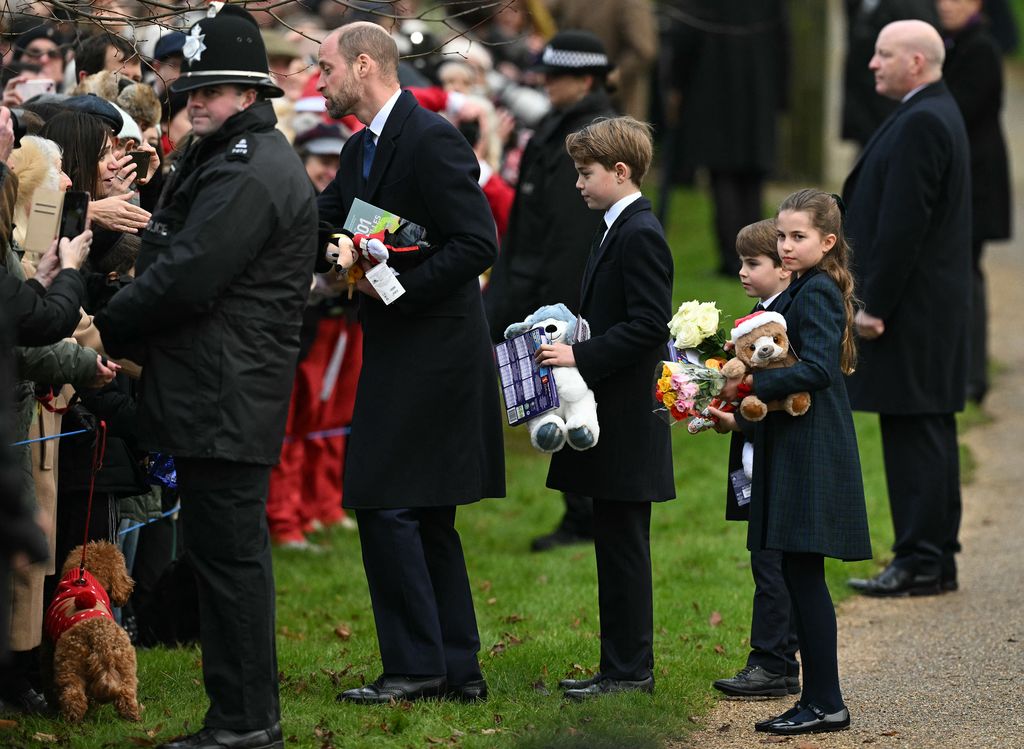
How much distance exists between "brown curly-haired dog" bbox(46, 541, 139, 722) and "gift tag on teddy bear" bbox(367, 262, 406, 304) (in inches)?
55.7

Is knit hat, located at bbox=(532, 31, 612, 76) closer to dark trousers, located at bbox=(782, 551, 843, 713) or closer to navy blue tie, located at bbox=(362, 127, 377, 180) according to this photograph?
navy blue tie, located at bbox=(362, 127, 377, 180)

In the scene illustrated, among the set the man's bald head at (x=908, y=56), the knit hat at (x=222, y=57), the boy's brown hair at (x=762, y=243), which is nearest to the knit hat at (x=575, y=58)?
the man's bald head at (x=908, y=56)

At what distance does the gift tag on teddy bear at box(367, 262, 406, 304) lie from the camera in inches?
223

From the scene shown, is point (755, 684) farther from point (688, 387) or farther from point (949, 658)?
point (688, 387)

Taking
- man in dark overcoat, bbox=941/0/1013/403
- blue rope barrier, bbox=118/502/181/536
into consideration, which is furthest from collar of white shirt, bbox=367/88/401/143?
man in dark overcoat, bbox=941/0/1013/403

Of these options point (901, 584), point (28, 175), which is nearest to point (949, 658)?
point (901, 584)

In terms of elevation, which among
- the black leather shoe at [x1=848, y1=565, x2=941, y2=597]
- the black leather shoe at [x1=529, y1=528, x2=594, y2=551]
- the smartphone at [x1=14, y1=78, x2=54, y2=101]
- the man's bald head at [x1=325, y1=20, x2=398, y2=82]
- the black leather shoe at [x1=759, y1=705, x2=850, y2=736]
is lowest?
the black leather shoe at [x1=759, y1=705, x2=850, y2=736]

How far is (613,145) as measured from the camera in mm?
5828

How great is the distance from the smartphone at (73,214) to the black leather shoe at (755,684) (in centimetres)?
285

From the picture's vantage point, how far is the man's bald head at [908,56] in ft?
25.5

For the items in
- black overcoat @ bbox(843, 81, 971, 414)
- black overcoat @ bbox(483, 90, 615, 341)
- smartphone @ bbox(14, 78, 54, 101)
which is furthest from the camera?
black overcoat @ bbox(483, 90, 615, 341)

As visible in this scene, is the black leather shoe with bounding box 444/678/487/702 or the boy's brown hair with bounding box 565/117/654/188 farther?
the black leather shoe with bounding box 444/678/487/702

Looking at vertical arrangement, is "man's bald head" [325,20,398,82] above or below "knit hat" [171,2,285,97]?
above

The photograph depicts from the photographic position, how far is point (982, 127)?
426 inches
